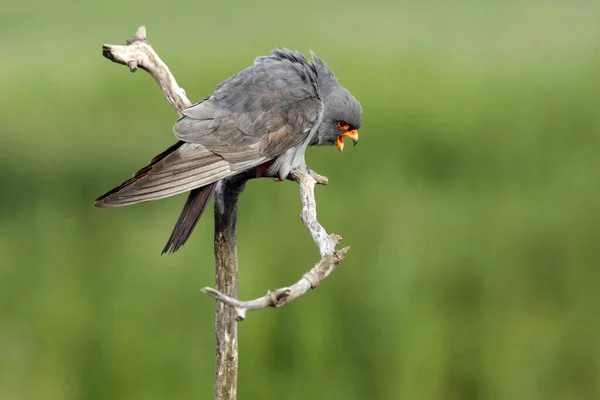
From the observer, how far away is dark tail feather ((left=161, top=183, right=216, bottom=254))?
3492mm

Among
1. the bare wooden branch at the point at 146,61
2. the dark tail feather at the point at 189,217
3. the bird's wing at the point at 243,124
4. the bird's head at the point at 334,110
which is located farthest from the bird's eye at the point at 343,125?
the dark tail feather at the point at 189,217

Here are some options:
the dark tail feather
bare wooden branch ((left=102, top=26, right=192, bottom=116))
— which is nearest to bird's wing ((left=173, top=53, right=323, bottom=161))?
bare wooden branch ((left=102, top=26, right=192, bottom=116))

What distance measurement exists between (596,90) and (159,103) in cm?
427

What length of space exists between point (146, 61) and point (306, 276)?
142 centimetres

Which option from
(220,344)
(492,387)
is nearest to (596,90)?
(492,387)

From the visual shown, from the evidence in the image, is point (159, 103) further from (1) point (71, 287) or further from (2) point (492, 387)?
(2) point (492, 387)

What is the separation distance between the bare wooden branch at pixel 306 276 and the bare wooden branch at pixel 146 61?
2.31 ft

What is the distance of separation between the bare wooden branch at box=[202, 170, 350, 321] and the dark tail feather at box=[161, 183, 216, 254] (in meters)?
0.36

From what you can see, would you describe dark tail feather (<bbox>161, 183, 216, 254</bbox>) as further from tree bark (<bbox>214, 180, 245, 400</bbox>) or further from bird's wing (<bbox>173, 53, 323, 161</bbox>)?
bird's wing (<bbox>173, 53, 323, 161</bbox>)

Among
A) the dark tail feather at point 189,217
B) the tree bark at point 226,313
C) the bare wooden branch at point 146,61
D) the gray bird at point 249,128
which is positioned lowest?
the tree bark at point 226,313

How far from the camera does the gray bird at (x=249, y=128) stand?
11.7 ft

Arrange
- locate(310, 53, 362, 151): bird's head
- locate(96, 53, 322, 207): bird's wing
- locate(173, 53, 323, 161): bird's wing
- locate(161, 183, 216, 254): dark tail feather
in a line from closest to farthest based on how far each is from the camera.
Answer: locate(161, 183, 216, 254): dark tail feather < locate(96, 53, 322, 207): bird's wing < locate(173, 53, 323, 161): bird's wing < locate(310, 53, 362, 151): bird's head

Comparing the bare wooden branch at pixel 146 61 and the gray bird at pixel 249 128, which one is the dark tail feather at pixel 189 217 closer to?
the gray bird at pixel 249 128

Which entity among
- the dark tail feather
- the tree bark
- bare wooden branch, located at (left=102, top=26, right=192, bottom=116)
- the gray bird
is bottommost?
the tree bark
